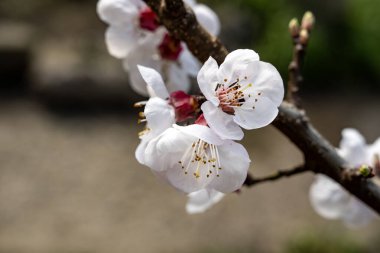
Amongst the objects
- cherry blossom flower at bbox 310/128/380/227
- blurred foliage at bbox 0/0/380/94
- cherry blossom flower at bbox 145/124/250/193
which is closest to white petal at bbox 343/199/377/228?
cherry blossom flower at bbox 310/128/380/227

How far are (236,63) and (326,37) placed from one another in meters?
4.88

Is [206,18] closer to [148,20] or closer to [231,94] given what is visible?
[148,20]

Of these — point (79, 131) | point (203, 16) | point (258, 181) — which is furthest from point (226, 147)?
point (79, 131)

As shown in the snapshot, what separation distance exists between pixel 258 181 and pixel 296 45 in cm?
23

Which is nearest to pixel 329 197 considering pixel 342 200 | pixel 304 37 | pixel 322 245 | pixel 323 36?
pixel 342 200

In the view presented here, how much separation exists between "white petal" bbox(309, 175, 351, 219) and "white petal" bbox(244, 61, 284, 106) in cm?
39

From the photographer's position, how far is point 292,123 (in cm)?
75

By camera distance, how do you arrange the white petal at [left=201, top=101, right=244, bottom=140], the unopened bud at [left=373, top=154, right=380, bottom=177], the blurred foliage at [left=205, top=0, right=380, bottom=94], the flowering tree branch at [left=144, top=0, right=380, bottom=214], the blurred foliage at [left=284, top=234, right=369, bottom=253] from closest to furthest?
the white petal at [left=201, top=101, right=244, bottom=140] < the flowering tree branch at [left=144, top=0, right=380, bottom=214] < the unopened bud at [left=373, top=154, right=380, bottom=177] < the blurred foliage at [left=284, top=234, right=369, bottom=253] < the blurred foliage at [left=205, top=0, right=380, bottom=94]

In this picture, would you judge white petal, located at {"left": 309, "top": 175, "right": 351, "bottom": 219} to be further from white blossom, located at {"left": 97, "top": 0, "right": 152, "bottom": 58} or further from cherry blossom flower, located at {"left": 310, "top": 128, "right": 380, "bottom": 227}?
white blossom, located at {"left": 97, "top": 0, "right": 152, "bottom": 58}

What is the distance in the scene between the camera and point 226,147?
2.05ft

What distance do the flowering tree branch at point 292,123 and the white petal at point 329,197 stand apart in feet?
0.72

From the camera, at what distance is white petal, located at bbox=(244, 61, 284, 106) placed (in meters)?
0.65

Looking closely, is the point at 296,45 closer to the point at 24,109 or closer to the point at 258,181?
the point at 258,181

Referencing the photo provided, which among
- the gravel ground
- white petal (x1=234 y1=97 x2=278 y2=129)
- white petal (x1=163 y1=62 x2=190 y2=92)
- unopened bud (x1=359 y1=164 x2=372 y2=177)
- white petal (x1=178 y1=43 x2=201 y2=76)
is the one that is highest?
the gravel ground
